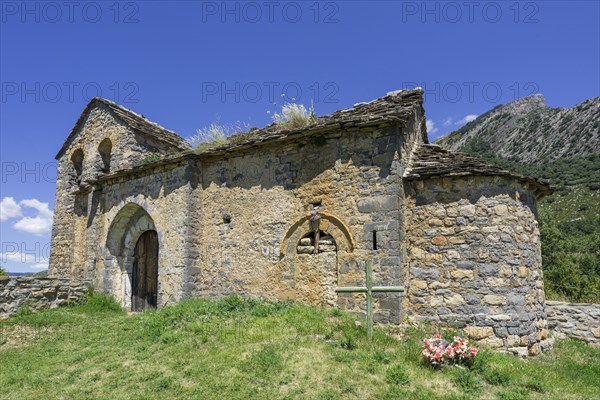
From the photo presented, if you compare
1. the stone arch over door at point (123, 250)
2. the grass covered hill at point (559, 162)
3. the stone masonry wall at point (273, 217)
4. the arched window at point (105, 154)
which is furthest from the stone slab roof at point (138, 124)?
the grass covered hill at point (559, 162)

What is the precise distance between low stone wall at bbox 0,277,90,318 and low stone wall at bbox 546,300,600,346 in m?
12.0

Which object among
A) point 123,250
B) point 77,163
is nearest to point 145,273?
point 123,250

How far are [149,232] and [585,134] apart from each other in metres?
43.3

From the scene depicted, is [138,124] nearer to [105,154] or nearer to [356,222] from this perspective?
[105,154]

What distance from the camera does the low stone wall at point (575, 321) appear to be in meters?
9.80

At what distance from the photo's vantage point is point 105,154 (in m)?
15.3

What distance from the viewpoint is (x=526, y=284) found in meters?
8.38

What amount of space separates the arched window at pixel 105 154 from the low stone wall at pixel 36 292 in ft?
14.0

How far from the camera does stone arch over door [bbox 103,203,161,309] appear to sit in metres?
12.6

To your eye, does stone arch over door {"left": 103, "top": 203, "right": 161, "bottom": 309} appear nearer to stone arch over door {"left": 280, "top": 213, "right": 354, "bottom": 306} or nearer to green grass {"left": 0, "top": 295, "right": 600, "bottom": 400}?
green grass {"left": 0, "top": 295, "right": 600, "bottom": 400}

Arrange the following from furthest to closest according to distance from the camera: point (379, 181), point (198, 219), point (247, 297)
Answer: point (198, 219) → point (247, 297) → point (379, 181)

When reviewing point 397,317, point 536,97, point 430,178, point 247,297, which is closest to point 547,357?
point 397,317

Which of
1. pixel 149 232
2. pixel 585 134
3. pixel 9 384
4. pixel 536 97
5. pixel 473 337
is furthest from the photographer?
pixel 536 97

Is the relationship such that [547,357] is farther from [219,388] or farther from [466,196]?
[219,388]
